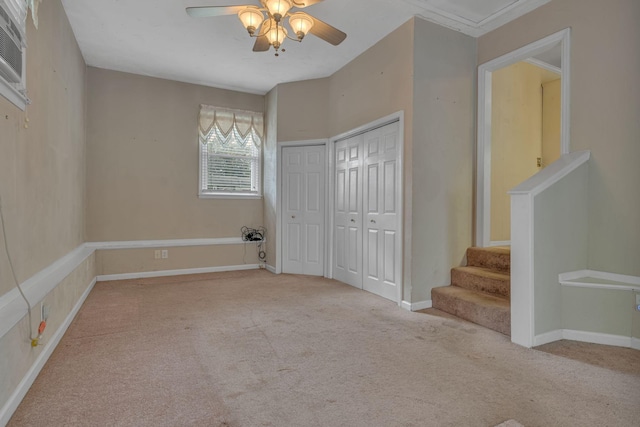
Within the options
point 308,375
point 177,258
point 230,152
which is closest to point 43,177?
point 308,375

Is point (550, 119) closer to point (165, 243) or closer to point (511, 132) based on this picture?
point (511, 132)

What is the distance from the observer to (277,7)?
7.89ft

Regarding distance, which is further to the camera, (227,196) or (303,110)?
(227,196)

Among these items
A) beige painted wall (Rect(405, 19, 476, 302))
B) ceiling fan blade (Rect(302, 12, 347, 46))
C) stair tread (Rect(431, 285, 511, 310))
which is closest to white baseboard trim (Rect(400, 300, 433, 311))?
beige painted wall (Rect(405, 19, 476, 302))

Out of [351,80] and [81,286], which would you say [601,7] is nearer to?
[351,80]

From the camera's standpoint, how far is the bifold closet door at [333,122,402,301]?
12.4 ft

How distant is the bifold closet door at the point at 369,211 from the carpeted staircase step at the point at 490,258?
32.8 inches

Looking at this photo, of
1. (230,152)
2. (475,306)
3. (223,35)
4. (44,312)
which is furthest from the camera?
(230,152)

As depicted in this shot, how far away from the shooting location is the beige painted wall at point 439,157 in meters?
3.47

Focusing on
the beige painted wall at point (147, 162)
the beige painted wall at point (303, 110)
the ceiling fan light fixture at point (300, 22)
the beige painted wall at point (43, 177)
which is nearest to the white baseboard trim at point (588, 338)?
the ceiling fan light fixture at point (300, 22)

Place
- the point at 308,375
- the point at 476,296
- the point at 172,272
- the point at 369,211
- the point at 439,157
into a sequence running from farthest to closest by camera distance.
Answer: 1. the point at 172,272
2. the point at 369,211
3. the point at 439,157
4. the point at 476,296
5. the point at 308,375

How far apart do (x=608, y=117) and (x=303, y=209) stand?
3632 millimetres

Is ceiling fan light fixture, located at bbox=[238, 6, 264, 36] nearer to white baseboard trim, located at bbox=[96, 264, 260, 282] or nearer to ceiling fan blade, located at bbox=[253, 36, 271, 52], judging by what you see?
ceiling fan blade, located at bbox=[253, 36, 271, 52]

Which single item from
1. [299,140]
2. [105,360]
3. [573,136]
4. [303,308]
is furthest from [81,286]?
[573,136]
